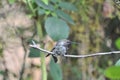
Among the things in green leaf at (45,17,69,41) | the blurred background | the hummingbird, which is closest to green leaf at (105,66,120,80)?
the hummingbird

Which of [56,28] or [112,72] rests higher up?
[56,28]

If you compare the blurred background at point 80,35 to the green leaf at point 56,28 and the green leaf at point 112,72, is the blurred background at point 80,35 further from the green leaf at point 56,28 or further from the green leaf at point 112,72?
the green leaf at point 112,72

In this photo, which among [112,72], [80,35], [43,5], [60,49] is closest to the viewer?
[112,72]

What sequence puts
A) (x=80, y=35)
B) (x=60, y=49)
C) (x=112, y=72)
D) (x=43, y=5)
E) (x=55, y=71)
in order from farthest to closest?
(x=80, y=35) → (x=55, y=71) → (x=43, y=5) → (x=60, y=49) → (x=112, y=72)

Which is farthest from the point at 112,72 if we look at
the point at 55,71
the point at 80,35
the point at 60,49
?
the point at 80,35

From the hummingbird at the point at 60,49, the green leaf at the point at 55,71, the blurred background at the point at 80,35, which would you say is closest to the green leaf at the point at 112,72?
the hummingbird at the point at 60,49

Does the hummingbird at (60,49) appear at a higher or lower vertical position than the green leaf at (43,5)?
lower

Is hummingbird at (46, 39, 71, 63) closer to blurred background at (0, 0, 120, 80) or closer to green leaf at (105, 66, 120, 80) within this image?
green leaf at (105, 66, 120, 80)

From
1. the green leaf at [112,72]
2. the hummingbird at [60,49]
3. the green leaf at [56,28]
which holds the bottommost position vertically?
the green leaf at [112,72]

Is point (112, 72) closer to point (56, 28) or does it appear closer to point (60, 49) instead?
point (60, 49)
